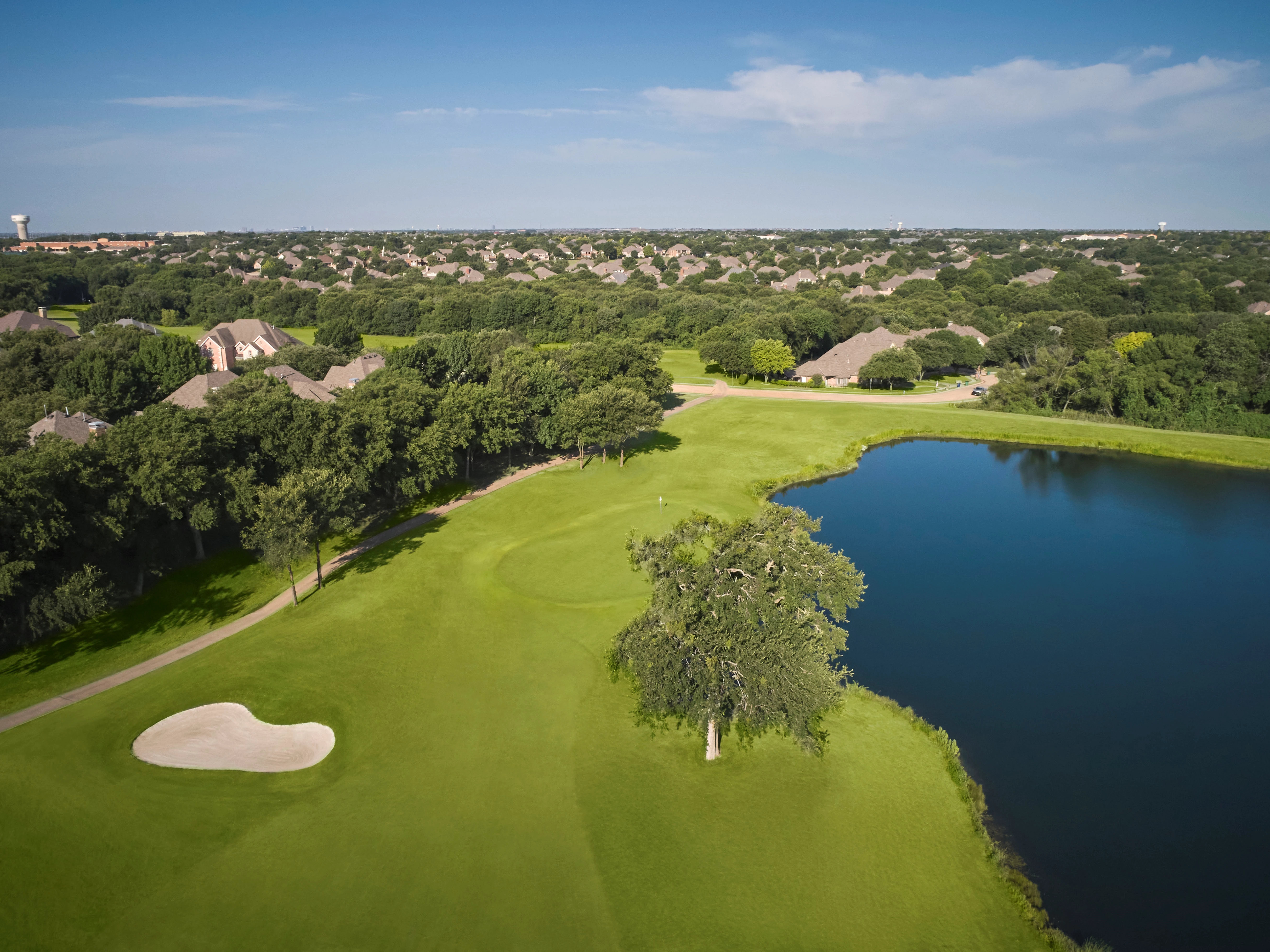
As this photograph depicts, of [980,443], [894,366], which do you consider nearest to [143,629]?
[980,443]

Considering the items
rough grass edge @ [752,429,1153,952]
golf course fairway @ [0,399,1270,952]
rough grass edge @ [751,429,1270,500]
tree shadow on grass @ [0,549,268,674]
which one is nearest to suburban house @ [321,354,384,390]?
tree shadow on grass @ [0,549,268,674]

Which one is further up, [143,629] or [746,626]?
[746,626]

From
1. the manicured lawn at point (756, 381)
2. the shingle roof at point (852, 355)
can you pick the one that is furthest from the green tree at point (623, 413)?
the shingle roof at point (852, 355)

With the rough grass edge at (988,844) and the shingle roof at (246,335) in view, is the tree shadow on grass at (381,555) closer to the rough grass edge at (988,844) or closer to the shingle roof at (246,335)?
the rough grass edge at (988,844)

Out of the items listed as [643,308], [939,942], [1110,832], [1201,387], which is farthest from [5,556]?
[643,308]

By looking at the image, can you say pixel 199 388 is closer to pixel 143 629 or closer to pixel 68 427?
pixel 68 427

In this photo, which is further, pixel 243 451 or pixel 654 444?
pixel 654 444
